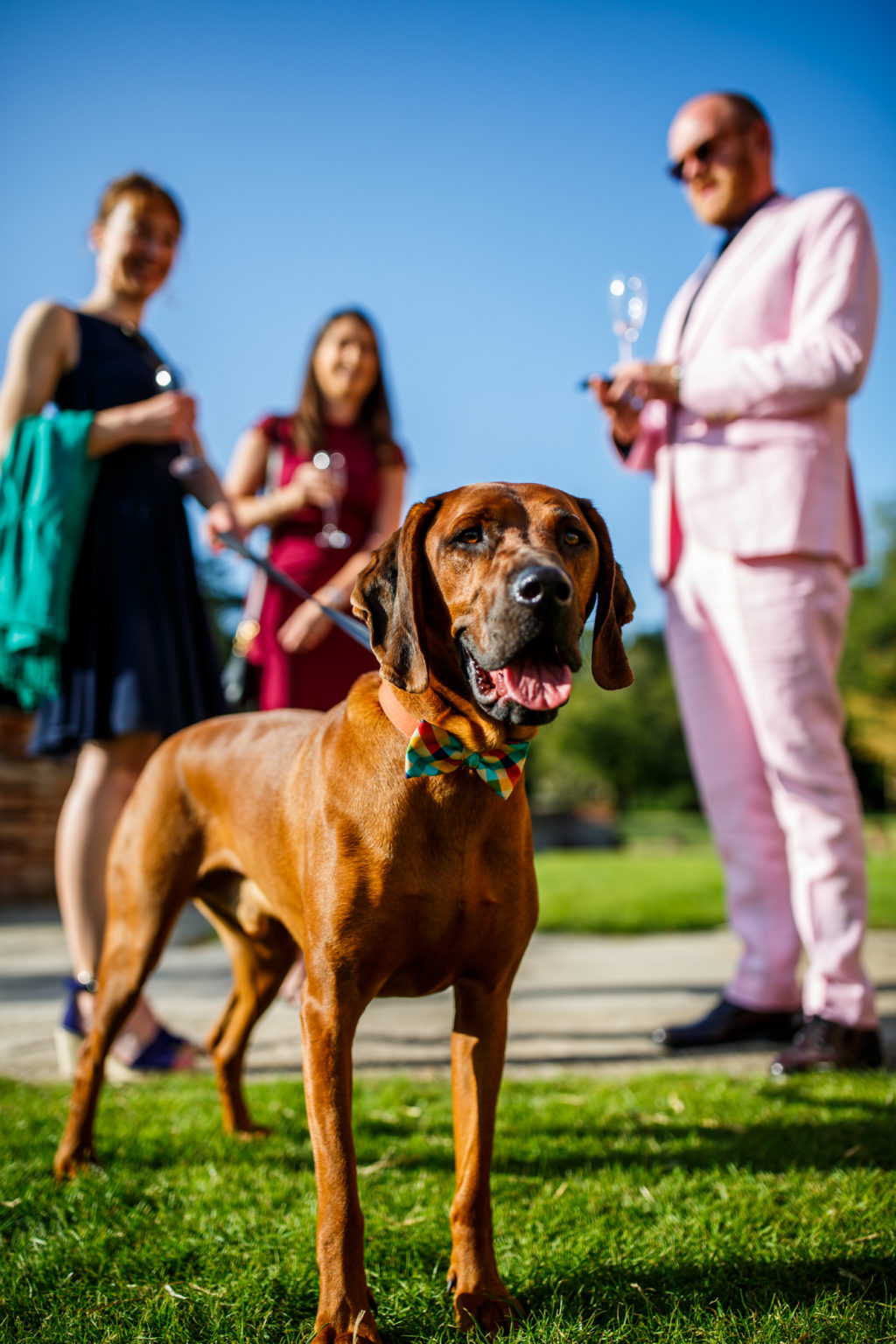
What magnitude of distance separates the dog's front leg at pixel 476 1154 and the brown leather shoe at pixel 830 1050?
1730mm

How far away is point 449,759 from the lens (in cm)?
200

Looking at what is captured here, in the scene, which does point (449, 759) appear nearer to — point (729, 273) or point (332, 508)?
point (332, 508)

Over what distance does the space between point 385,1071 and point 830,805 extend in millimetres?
1897

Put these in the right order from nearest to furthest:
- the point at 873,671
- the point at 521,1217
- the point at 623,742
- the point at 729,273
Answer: the point at 521,1217, the point at 729,273, the point at 873,671, the point at 623,742

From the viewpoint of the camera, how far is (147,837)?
2.84 meters

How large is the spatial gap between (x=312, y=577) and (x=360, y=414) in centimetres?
83

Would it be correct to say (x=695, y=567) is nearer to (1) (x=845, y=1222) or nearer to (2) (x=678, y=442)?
(2) (x=678, y=442)

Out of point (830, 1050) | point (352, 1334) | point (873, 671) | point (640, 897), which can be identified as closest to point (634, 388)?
point (830, 1050)

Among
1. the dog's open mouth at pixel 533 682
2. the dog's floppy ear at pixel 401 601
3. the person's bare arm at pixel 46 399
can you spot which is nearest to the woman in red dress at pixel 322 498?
the person's bare arm at pixel 46 399

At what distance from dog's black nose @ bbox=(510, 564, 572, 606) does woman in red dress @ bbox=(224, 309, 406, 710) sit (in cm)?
219

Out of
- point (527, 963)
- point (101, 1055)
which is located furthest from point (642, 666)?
point (101, 1055)

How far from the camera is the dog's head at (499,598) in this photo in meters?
1.86

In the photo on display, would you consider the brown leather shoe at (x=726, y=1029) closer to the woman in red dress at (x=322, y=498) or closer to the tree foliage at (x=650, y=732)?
the woman in red dress at (x=322, y=498)

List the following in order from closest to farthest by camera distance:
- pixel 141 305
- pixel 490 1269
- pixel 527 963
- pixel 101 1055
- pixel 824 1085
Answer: pixel 490 1269 < pixel 101 1055 < pixel 824 1085 < pixel 141 305 < pixel 527 963
